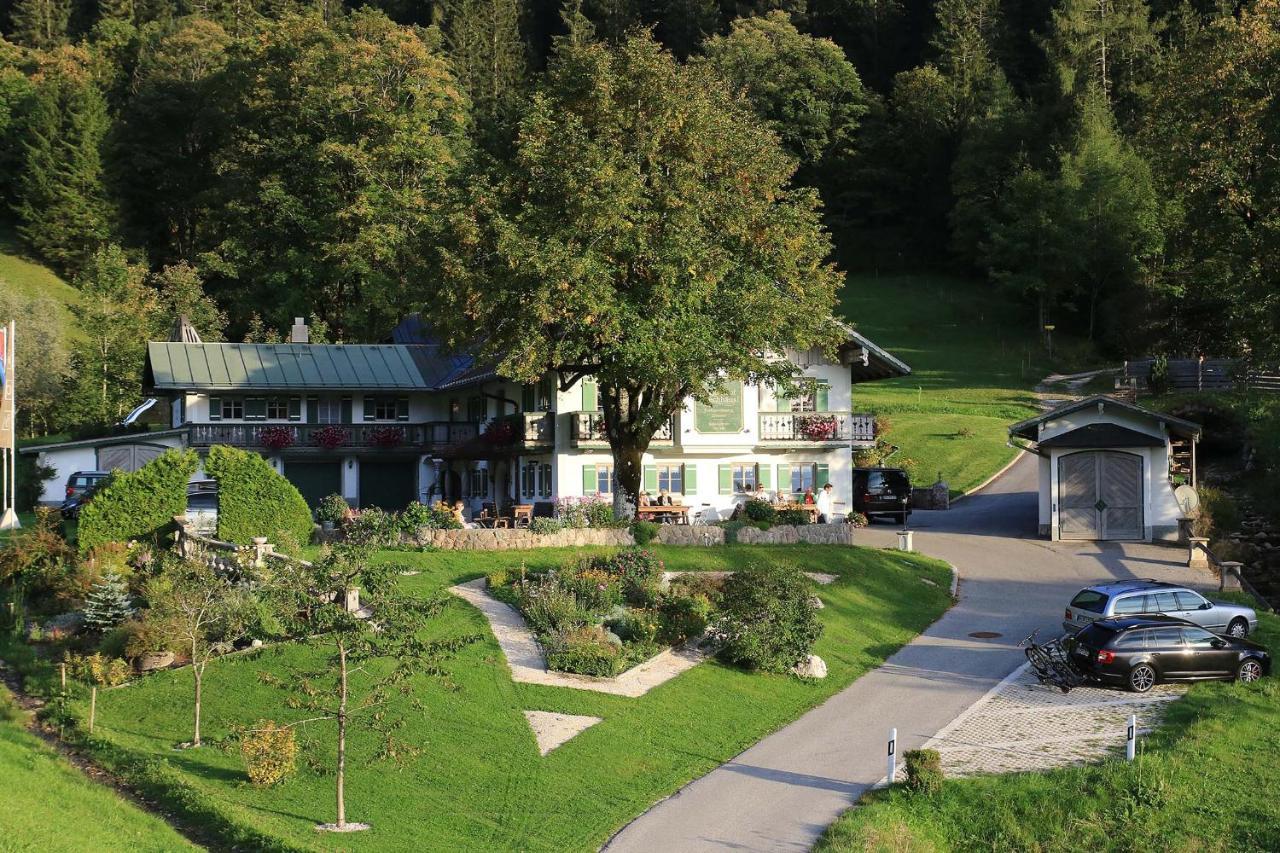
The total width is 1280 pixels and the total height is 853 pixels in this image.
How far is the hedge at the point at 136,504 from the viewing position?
1339 inches

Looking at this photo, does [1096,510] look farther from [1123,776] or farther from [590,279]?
[1123,776]

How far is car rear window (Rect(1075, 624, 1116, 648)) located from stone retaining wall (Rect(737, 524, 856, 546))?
11.6m

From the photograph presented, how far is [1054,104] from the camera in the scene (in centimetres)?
9406

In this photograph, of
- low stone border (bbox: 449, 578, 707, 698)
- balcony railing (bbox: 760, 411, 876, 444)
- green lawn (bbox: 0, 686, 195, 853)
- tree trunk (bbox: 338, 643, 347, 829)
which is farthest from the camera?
balcony railing (bbox: 760, 411, 876, 444)

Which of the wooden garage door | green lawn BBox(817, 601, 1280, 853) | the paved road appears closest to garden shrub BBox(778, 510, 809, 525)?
the paved road

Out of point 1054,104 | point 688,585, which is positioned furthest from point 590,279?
point 1054,104

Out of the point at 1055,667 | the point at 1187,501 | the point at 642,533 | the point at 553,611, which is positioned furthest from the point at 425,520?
the point at 1187,501

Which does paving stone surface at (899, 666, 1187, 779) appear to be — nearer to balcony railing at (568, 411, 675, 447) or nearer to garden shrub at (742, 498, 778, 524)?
garden shrub at (742, 498, 778, 524)

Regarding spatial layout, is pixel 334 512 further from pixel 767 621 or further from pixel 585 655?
pixel 767 621

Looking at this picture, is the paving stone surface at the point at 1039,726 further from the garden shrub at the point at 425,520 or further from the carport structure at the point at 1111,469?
the carport structure at the point at 1111,469

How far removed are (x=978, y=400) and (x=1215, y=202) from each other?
99.1 ft

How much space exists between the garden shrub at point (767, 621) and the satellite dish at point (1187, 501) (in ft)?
62.2

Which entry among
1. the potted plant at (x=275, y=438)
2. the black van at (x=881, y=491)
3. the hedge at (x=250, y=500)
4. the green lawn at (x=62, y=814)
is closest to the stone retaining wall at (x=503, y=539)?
the hedge at (x=250, y=500)

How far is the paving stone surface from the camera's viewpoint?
74.8 ft
